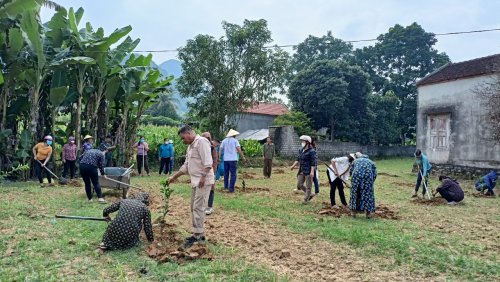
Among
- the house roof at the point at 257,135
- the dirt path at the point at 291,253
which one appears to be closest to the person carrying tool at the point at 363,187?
the dirt path at the point at 291,253

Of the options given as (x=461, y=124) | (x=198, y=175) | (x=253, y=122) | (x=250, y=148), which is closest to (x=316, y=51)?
(x=253, y=122)

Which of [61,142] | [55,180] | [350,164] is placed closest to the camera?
[350,164]

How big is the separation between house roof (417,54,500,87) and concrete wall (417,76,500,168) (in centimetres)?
23

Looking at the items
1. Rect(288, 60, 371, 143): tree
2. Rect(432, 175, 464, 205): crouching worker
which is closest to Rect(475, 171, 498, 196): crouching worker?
Rect(432, 175, 464, 205): crouching worker

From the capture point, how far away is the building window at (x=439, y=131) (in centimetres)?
1948

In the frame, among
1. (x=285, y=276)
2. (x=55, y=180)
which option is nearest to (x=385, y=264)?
(x=285, y=276)

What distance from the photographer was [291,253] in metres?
5.80

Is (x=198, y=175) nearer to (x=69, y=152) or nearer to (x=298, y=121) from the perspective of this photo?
(x=69, y=152)

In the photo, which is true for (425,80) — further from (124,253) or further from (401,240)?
(124,253)

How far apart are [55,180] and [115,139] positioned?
3563 mm

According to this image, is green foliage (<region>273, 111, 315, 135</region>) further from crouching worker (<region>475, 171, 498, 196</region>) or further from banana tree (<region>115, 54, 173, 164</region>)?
crouching worker (<region>475, 171, 498, 196</region>)

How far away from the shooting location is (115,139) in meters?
16.5

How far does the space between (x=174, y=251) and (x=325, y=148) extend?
2348 centimetres

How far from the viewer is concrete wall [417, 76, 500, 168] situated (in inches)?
695
